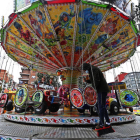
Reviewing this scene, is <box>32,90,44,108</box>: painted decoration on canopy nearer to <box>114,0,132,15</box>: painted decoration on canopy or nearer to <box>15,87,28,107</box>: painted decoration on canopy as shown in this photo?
<box>15,87,28,107</box>: painted decoration on canopy

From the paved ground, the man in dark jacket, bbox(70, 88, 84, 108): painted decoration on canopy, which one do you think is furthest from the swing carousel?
the man in dark jacket

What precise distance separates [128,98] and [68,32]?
5392 millimetres

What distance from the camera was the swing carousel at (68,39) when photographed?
5104 millimetres

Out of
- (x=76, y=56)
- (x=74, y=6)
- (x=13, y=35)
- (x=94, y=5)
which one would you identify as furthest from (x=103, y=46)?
(x=13, y=35)

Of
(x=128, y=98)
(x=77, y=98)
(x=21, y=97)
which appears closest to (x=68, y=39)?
(x=77, y=98)

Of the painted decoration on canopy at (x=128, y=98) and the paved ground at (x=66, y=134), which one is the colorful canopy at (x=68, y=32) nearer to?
the paved ground at (x=66, y=134)

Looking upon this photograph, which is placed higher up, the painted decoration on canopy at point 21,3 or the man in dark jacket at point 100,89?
the painted decoration on canopy at point 21,3

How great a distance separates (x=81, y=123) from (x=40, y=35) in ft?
18.9

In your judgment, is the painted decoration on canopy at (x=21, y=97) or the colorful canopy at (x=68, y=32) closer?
the painted decoration on canopy at (x=21, y=97)

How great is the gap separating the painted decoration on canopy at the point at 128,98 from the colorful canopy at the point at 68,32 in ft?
11.7

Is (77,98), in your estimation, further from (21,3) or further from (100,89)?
A: (21,3)

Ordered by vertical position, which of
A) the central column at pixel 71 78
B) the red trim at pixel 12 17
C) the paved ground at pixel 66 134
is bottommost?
the paved ground at pixel 66 134

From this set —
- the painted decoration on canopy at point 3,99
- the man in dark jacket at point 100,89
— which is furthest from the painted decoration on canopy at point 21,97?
the man in dark jacket at point 100,89

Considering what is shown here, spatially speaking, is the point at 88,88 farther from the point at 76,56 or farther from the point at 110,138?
the point at 76,56
